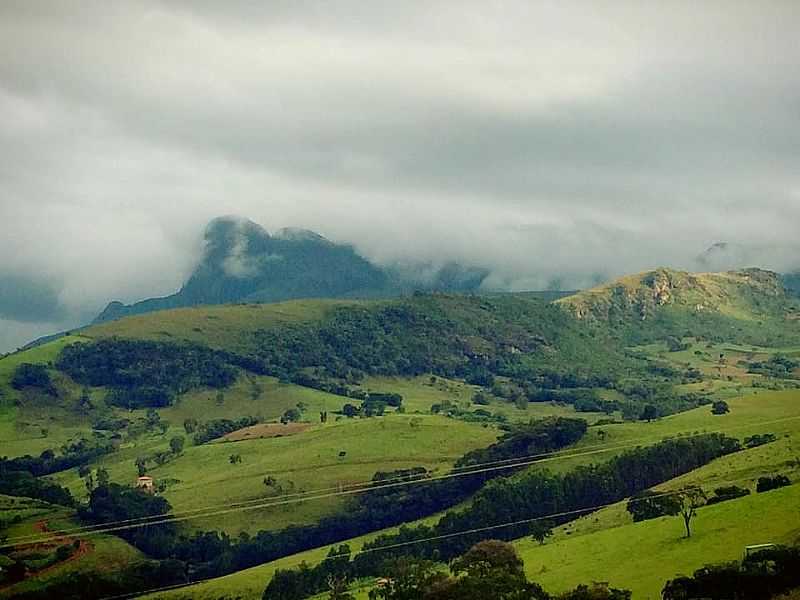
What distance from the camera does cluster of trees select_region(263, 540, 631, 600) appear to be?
62.5 metres

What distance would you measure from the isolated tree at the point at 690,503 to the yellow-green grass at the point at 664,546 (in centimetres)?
61

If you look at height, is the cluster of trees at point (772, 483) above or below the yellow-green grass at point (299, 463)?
below

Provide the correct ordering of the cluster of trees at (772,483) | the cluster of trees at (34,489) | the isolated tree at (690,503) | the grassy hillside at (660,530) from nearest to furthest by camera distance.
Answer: the grassy hillside at (660,530) → the isolated tree at (690,503) → the cluster of trees at (772,483) → the cluster of trees at (34,489)

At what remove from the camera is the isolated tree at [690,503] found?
77750mm

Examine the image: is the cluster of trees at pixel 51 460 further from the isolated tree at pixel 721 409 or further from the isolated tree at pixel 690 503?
the isolated tree at pixel 690 503

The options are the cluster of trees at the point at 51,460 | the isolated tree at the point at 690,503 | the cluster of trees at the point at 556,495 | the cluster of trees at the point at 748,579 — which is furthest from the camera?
the cluster of trees at the point at 51,460

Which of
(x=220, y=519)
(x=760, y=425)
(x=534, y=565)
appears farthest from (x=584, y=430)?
(x=534, y=565)

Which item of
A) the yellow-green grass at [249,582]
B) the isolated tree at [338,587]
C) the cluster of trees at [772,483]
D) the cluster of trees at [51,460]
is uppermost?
the cluster of trees at [51,460]

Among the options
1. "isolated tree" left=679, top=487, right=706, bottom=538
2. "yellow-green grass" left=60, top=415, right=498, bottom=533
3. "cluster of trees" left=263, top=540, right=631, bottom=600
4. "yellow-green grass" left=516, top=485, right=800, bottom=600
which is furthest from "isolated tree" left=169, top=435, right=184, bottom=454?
"isolated tree" left=679, top=487, right=706, bottom=538

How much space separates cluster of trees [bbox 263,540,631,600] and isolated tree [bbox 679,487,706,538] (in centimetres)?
1429

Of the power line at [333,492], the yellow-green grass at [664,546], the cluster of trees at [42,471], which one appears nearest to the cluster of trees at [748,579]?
the yellow-green grass at [664,546]

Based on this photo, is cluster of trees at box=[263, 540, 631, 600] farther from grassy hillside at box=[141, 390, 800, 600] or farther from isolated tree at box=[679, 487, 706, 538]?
isolated tree at box=[679, 487, 706, 538]

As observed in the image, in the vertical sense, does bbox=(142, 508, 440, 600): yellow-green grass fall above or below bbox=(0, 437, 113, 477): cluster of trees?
below

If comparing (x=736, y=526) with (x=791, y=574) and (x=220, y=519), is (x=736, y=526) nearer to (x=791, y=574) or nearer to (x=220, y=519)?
(x=791, y=574)
